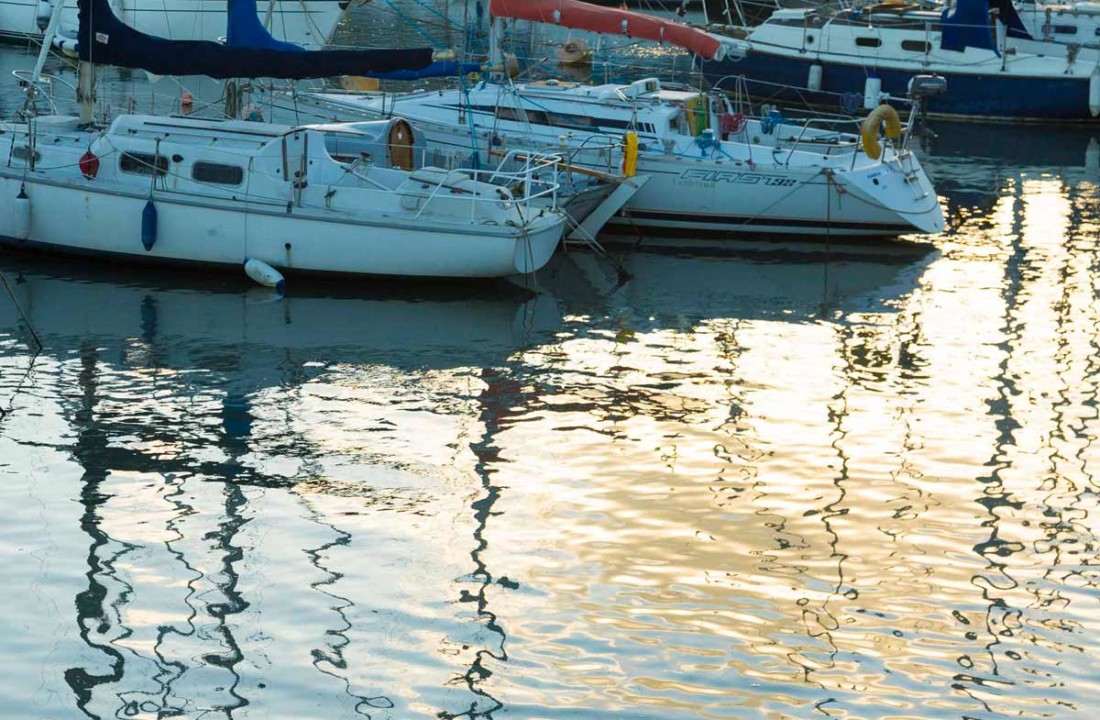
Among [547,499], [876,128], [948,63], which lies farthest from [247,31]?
[948,63]

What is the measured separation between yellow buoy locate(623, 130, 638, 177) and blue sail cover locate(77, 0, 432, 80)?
4898 millimetres

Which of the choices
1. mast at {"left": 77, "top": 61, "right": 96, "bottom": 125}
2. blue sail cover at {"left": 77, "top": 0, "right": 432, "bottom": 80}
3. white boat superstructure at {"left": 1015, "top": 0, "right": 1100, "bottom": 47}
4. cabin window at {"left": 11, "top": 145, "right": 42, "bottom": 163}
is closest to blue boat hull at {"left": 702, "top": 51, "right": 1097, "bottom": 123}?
white boat superstructure at {"left": 1015, "top": 0, "right": 1100, "bottom": 47}

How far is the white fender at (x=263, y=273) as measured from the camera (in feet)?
77.9

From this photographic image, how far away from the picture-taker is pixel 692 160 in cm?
2831

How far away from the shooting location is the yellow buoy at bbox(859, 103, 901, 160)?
2850cm

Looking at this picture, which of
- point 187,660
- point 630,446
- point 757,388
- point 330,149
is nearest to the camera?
point 187,660

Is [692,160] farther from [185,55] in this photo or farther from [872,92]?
[872,92]

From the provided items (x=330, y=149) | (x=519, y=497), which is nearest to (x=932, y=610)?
(x=519, y=497)

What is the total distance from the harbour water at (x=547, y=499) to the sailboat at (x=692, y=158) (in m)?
3.10

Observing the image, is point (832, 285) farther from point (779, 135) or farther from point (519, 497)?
point (519, 497)

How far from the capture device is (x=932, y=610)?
44.0 feet

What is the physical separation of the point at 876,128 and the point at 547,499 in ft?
49.8

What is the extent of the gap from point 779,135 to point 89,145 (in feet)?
42.3

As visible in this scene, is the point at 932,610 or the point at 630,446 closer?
the point at 932,610
